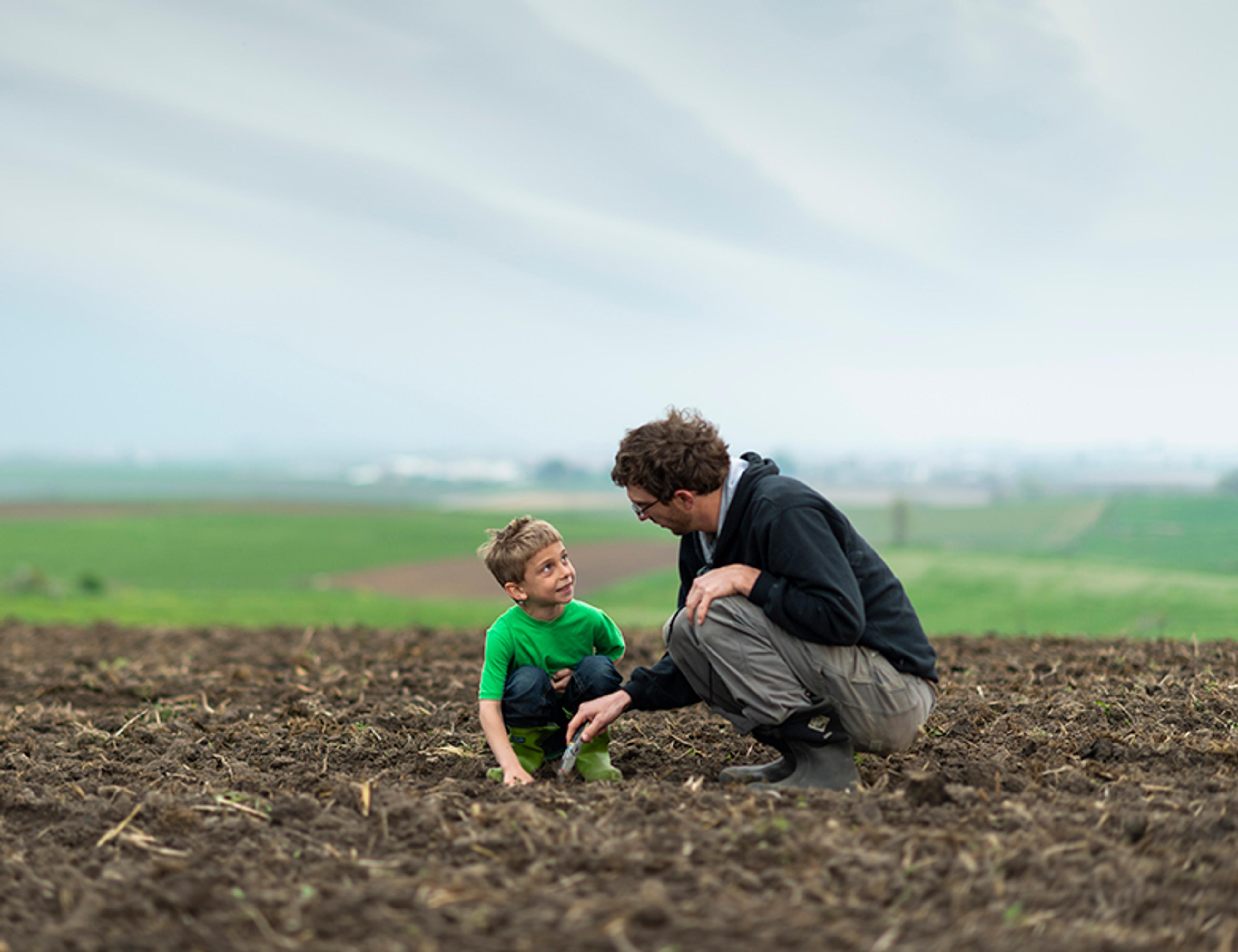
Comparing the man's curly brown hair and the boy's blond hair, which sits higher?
the man's curly brown hair

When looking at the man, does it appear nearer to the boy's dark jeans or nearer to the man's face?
the man's face

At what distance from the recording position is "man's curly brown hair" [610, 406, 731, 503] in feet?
11.4

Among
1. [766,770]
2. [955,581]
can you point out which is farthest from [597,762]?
[955,581]

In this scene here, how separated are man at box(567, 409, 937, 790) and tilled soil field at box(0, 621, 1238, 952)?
28cm

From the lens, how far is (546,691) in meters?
3.98

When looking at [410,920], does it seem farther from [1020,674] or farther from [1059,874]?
[1020,674]

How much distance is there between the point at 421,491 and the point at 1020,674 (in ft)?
194

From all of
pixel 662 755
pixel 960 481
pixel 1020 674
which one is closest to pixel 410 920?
pixel 662 755

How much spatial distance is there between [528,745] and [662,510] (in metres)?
1.28

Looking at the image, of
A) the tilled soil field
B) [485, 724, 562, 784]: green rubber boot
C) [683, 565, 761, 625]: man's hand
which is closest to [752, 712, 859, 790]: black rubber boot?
the tilled soil field

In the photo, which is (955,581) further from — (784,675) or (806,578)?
(806,578)

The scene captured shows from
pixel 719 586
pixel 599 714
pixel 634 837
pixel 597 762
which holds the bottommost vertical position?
pixel 597 762

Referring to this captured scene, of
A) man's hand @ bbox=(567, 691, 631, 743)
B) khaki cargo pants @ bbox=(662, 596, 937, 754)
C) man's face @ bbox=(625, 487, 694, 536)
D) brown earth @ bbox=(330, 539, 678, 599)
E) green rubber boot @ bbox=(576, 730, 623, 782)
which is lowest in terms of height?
brown earth @ bbox=(330, 539, 678, 599)

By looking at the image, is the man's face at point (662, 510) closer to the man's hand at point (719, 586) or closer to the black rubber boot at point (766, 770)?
the man's hand at point (719, 586)
